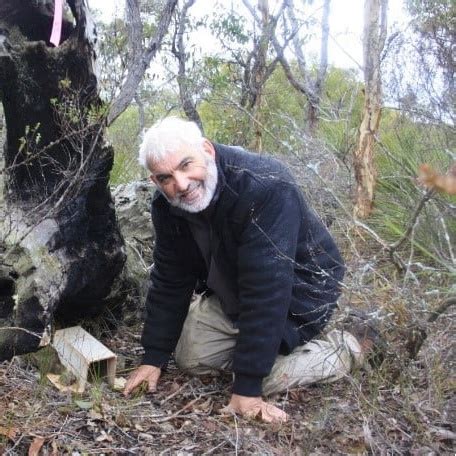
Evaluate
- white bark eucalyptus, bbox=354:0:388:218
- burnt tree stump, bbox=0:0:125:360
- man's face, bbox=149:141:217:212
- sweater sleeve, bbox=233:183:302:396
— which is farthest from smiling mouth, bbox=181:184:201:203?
white bark eucalyptus, bbox=354:0:388:218

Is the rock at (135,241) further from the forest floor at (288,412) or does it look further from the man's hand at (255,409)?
the man's hand at (255,409)

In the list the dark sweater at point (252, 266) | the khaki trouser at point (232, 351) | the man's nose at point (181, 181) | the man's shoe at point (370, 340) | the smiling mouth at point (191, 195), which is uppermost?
the man's nose at point (181, 181)

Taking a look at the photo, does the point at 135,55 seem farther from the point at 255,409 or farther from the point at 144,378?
the point at 255,409

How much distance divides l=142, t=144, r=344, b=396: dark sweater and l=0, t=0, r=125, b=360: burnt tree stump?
41cm

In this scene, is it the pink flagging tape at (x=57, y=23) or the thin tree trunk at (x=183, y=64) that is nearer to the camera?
the pink flagging tape at (x=57, y=23)

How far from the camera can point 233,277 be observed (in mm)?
3100

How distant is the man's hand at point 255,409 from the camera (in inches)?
107

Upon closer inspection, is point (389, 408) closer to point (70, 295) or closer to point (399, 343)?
point (399, 343)

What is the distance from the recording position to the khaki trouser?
3.04 m

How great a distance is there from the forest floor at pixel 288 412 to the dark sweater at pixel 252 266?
0.22 meters

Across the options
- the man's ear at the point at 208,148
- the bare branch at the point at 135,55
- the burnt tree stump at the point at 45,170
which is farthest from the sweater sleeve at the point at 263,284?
the bare branch at the point at 135,55

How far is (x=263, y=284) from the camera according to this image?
2816 millimetres

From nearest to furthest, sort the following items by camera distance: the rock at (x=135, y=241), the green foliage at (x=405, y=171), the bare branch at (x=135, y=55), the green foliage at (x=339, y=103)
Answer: the rock at (x=135, y=241) → the bare branch at (x=135, y=55) → the green foliage at (x=405, y=171) → the green foliage at (x=339, y=103)

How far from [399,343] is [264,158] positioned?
1.14 m
